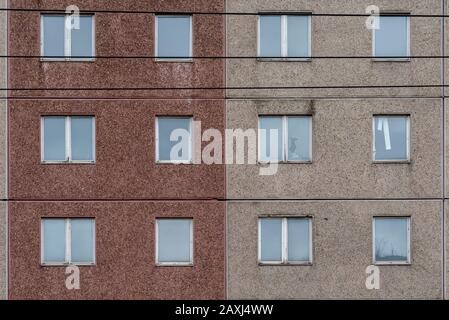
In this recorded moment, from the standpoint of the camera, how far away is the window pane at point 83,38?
1529cm

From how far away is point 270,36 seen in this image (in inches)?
605

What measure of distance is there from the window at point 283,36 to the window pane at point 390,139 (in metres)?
2.46

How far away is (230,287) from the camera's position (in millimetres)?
15016

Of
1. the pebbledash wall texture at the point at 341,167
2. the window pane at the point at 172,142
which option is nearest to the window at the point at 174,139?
the window pane at the point at 172,142

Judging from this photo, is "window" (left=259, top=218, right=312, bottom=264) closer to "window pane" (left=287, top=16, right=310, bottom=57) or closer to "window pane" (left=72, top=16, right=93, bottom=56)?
"window pane" (left=287, top=16, right=310, bottom=57)

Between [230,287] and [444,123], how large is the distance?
21.1 feet

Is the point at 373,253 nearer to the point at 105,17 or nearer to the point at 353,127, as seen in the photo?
the point at 353,127

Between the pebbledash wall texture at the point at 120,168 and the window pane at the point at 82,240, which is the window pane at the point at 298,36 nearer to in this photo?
the pebbledash wall texture at the point at 120,168

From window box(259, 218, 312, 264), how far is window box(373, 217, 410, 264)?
1.62m

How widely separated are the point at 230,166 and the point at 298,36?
11.7ft

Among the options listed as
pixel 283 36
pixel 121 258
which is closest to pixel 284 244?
pixel 121 258

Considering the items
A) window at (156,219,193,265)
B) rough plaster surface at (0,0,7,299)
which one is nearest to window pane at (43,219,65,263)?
rough plaster surface at (0,0,7,299)

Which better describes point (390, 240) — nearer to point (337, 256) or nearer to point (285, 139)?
point (337, 256)

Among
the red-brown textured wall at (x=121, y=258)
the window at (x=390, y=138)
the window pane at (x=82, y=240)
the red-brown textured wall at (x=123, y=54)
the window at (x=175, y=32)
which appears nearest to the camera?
the red-brown textured wall at (x=121, y=258)
